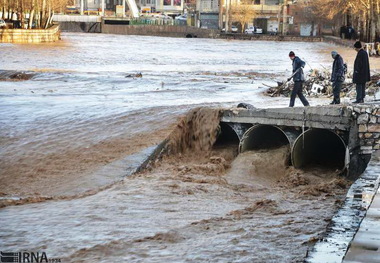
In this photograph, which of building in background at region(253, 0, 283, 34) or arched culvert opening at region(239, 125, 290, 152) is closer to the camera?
arched culvert opening at region(239, 125, 290, 152)

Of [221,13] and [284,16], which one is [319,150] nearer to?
[284,16]

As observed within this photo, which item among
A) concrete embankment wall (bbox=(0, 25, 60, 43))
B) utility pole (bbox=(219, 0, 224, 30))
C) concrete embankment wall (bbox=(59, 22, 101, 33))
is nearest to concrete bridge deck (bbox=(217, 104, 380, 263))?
concrete embankment wall (bbox=(0, 25, 60, 43))

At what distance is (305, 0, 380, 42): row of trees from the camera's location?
6662 cm

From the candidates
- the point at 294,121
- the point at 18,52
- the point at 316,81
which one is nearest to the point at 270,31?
the point at 18,52

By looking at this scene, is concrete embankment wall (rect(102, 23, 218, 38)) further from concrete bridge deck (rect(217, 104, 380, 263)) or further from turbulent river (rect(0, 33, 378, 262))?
concrete bridge deck (rect(217, 104, 380, 263))

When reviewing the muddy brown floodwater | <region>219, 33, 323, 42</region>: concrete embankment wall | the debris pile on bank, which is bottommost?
<region>219, 33, 323, 42</region>: concrete embankment wall

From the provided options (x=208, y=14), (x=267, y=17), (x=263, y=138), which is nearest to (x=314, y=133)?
(x=263, y=138)

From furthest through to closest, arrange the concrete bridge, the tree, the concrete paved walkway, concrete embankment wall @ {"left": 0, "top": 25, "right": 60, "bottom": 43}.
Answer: the tree, concrete embankment wall @ {"left": 0, "top": 25, "right": 60, "bottom": 43}, the concrete bridge, the concrete paved walkway

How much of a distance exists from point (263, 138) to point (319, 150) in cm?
131

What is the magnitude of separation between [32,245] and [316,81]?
16.3m

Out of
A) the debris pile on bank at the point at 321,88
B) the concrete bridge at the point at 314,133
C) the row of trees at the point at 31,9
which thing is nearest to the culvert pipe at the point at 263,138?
the concrete bridge at the point at 314,133

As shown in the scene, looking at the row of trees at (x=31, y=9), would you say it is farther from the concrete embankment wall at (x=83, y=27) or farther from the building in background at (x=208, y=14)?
the building in background at (x=208, y=14)

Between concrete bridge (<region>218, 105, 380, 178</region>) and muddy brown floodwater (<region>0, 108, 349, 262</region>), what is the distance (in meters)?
0.41

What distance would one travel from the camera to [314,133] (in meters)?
17.9
